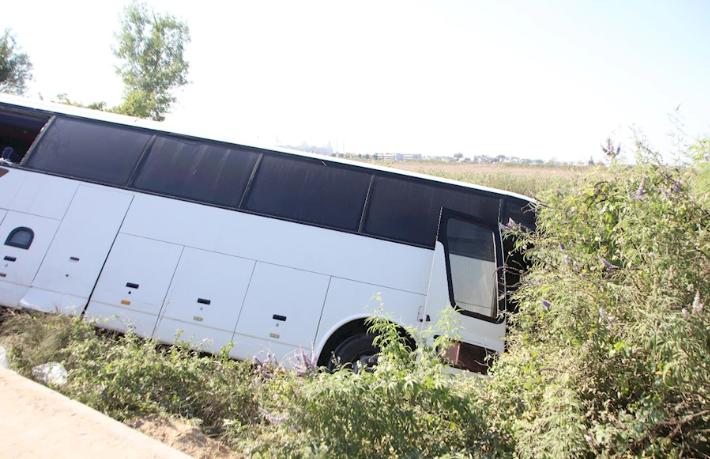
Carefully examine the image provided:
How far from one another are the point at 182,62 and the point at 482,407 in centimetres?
3491

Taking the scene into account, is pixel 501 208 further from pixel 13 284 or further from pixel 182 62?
pixel 182 62

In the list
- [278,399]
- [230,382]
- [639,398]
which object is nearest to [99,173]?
[230,382]

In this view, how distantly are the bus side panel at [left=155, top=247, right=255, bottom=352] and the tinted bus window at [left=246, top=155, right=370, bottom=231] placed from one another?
90 cm

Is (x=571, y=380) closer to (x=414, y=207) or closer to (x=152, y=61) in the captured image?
Result: (x=414, y=207)

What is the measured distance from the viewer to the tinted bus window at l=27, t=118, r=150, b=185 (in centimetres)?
639

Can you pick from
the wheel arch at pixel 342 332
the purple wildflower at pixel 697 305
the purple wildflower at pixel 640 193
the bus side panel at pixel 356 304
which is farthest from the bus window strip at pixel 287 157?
the purple wildflower at pixel 697 305

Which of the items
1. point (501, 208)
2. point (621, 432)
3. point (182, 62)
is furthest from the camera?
point (182, 62)

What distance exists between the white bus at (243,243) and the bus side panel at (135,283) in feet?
0.06

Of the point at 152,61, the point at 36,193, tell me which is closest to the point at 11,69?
the point at 152,61

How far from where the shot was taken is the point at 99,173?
6.38m

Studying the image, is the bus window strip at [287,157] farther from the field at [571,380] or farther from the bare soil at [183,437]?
the bare soil at [183,437]

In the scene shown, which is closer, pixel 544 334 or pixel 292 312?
pixel 544 334

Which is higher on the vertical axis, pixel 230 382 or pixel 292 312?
pixel 292 312

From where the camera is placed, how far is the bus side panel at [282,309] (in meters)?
5.61
